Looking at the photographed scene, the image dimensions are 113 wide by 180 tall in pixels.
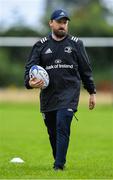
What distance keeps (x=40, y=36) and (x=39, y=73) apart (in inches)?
1512

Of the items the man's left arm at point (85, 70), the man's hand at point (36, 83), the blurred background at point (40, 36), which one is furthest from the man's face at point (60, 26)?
the blurred background at point (40, 36)

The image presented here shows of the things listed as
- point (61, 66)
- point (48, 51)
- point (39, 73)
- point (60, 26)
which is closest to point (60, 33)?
point (60, 26)

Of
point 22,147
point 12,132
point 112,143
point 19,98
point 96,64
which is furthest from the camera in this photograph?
point 96,64

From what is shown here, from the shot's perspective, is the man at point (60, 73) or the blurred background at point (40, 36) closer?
the man at point (60, 73)

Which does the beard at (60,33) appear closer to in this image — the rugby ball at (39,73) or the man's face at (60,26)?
the man's face at (60,26)

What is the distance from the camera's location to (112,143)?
17.4m

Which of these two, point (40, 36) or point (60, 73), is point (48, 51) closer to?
point (60, 73)

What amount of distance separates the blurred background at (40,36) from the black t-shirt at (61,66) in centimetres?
3140

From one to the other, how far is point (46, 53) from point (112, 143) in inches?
260

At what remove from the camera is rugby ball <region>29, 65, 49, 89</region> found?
1085 cm

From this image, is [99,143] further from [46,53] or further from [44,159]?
[46,53]

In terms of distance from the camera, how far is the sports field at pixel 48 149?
1084 centimetres

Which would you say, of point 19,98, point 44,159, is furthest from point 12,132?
point 19,98

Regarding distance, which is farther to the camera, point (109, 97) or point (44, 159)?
point (109, 97)
